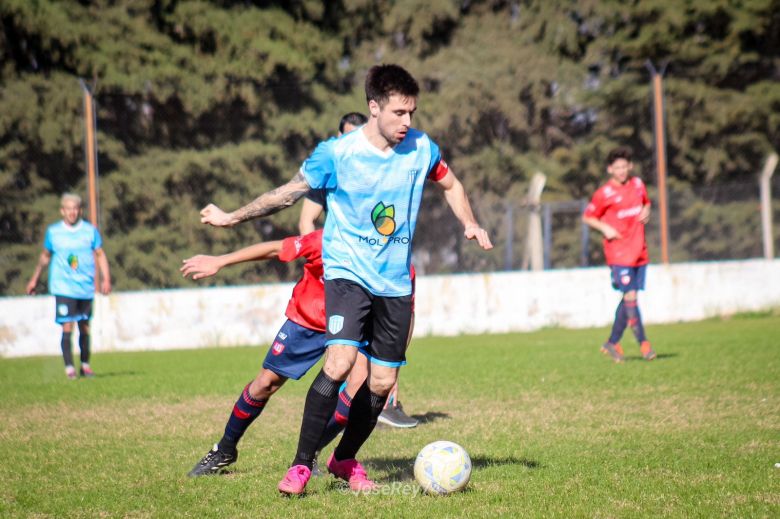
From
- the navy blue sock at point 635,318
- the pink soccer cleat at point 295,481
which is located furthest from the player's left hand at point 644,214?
the pink soccer cleat at point 295,481

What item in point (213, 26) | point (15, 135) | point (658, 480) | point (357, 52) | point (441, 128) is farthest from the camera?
point (357, 52)

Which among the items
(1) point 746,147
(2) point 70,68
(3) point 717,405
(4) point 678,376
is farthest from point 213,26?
(3) point 717,405

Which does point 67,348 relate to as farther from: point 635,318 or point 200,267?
point 200,267

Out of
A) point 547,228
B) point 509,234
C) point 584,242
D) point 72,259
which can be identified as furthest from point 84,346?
point 584,242

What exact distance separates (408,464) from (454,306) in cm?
1084

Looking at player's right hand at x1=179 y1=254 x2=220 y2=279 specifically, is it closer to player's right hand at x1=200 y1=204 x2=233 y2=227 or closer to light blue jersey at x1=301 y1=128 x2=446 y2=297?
player's right hand at x1=200 y1=204 x2=233 y2=227

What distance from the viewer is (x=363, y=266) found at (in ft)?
16.9

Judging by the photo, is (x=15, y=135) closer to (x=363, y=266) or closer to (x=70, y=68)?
(x=70, y=68)

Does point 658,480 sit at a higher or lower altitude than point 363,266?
lower

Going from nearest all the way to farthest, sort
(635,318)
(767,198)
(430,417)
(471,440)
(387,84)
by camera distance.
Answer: (387,84) < (471,440) < (430,417) < (635,318) < (767,198)

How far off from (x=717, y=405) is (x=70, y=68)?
58.5 feet

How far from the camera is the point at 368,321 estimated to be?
529 cm

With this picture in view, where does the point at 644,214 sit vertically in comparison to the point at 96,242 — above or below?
above

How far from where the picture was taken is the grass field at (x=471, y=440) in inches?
191
